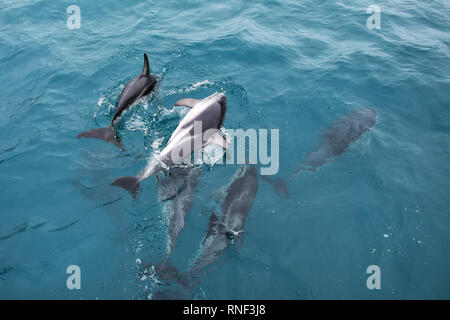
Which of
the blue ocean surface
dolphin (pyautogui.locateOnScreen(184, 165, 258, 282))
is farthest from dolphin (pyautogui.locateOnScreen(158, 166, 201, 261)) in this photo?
dolphin (pyautogui.locateOnScreen(184, 165, 258, 282))

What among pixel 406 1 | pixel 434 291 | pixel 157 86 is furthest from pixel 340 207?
pixel 406 1

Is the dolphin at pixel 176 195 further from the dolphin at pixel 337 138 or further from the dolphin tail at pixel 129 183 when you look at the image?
the dolphin at pixel 337 138

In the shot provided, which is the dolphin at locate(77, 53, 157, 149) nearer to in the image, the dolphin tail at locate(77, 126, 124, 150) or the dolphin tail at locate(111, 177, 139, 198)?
the dolphin tail at locate(77, 126, 124, 150)

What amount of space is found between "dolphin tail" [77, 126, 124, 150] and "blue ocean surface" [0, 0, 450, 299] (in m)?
0.24

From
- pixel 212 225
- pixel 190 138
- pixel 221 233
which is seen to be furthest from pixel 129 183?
pixel 221 233

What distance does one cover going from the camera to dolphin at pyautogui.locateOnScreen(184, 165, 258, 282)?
7125 millimetres

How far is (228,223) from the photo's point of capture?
7609 mm

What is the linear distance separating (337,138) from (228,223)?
474 cm

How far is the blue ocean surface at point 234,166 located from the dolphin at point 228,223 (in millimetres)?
200

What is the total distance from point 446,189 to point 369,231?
2.87 meters

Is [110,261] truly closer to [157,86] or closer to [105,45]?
[157,86]

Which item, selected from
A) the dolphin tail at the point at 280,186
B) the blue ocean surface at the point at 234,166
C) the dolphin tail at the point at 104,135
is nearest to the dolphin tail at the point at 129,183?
the blue ocean surface at the point at 234,166

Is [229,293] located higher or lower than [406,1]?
lower

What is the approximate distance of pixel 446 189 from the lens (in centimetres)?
884
